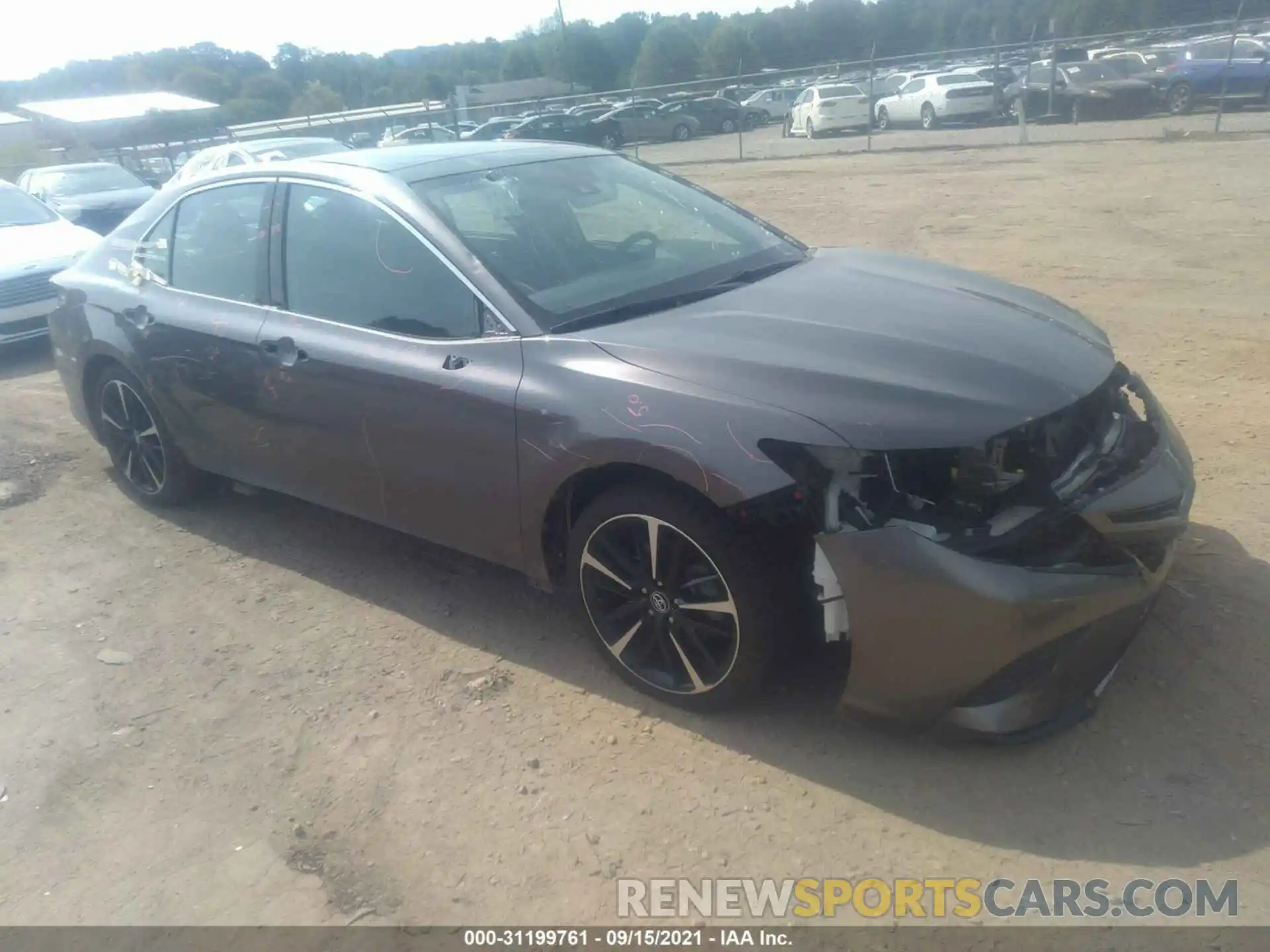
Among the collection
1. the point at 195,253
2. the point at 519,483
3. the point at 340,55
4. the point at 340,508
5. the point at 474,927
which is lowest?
the point at 474,927

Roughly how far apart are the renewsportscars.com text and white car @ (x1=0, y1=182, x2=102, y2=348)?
777 cm

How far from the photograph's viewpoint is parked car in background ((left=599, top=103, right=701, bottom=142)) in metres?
32.3

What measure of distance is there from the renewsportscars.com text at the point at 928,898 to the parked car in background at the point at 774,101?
122ft

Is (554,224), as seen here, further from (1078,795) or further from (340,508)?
(1078,795)

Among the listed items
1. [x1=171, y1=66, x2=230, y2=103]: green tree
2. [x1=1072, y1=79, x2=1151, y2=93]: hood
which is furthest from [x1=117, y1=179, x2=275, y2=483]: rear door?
[x1=171, y1=66, x2=230, y2=103]: green tree

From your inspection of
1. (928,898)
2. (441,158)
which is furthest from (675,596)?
(441,158)

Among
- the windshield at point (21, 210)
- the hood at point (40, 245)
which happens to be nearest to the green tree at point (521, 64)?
the windshield at point (21, 210)

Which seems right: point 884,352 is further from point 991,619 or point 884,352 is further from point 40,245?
point 40,245

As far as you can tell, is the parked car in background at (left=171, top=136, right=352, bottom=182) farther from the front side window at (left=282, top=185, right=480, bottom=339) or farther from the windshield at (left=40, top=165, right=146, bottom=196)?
the front side window at (left=282, top=185, right=480, bottom=339)

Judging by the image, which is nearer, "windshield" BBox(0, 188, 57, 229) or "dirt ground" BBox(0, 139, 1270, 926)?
"dirt ground" BBox(0, 139, 1270, 926)

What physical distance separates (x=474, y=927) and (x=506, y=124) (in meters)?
31.2

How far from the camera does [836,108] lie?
26.9 m

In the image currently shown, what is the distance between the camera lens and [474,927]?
8.34ft

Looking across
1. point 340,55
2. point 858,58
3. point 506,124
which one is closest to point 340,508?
point 506,124
